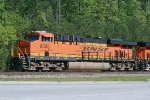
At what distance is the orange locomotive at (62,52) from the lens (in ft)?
98.1

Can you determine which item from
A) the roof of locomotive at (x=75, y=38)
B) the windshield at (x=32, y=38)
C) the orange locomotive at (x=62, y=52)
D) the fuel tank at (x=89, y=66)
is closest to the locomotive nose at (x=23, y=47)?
the orange locomotive at (x=62, y=52)

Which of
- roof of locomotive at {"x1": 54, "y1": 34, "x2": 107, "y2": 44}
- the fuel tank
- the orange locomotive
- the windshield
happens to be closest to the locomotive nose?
the orange locomotive

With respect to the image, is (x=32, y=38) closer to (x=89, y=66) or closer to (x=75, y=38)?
(x=75, y=38)

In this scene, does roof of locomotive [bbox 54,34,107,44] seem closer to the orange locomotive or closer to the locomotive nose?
the orange locomotive

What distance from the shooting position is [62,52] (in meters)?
32.1

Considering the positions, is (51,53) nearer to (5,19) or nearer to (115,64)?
(115,64)

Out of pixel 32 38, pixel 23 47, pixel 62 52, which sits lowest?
pixel 62 52

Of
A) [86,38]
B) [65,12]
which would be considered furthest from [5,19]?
[65,12]

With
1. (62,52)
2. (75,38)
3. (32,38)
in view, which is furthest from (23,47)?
(75,38)

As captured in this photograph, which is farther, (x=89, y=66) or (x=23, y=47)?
(x=89, y=66)

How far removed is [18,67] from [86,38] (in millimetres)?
7494

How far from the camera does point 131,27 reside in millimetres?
59438

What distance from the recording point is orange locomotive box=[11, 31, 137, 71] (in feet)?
98.1

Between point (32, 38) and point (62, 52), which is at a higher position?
point (32, 38)
